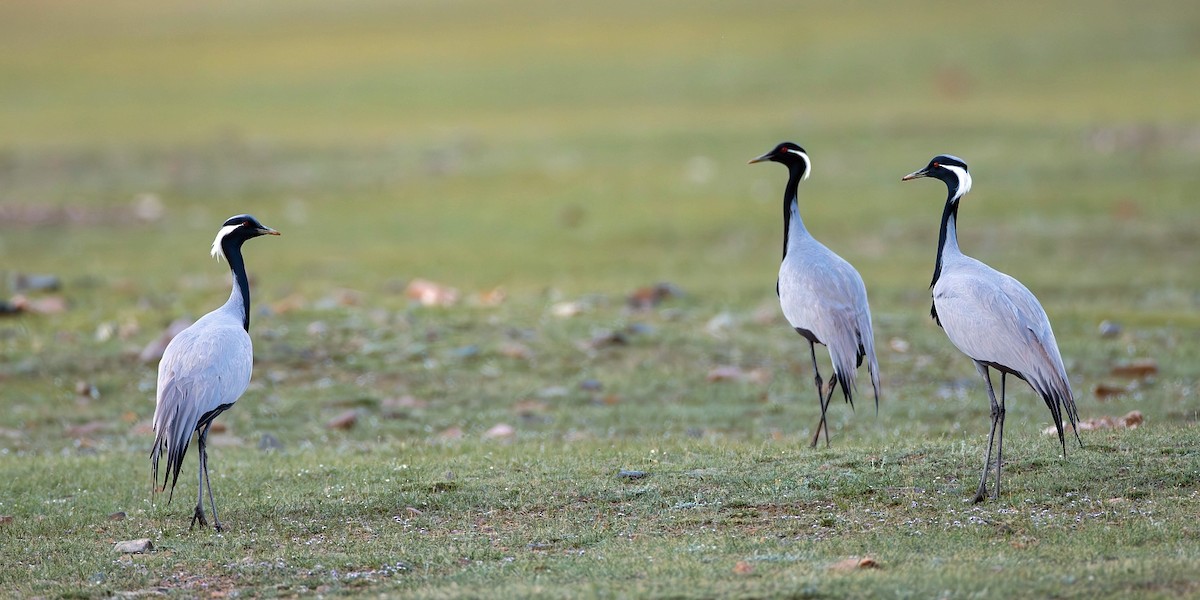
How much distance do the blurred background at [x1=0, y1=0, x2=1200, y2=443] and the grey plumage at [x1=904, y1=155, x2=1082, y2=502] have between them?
13.8ft

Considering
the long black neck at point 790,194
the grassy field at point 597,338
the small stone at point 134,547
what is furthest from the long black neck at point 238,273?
the long black neck at point 790,194

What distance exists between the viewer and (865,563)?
814 cm

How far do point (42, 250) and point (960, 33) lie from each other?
4567 centimetres

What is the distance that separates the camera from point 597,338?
53.9ft

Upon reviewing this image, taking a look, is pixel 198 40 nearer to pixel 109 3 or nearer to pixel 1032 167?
pixel 109 3

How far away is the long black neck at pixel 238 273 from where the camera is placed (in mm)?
11062

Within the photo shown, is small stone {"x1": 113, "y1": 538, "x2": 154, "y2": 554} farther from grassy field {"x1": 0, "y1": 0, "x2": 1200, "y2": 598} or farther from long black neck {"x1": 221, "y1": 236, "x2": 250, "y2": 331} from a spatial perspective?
long black neck {"x1": 221, "y1": 236, "x2": 250, "y2": 331}

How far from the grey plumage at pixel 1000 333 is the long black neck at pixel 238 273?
18.7 ft

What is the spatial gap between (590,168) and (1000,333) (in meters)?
23.4

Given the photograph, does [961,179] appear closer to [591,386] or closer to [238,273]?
[591,386]

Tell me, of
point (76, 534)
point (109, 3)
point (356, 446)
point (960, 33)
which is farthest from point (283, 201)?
point (109, 3)

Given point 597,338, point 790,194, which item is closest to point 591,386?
point 597,338

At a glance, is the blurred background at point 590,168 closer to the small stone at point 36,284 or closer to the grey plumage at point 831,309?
the small stone at point 36,284

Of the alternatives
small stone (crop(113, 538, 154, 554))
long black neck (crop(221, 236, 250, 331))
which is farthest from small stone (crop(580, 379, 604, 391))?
small stone (crop(113, 538, 154, 554))
